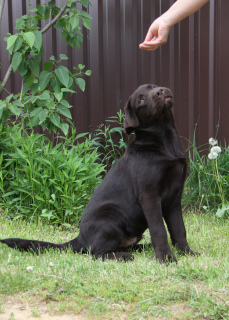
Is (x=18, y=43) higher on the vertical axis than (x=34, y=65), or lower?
higher

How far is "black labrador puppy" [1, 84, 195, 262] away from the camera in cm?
308

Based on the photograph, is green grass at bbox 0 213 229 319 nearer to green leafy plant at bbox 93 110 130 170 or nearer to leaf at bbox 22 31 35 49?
leaf at bbox 22 31 35 49

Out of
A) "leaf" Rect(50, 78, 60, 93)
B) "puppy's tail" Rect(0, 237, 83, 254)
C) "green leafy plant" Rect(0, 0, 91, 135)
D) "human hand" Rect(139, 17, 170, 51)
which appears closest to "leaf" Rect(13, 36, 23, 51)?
"green leafy plant" Rect(0, 0, 91, 135)

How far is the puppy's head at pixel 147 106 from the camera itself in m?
3.08

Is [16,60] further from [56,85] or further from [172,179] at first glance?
[172,179]

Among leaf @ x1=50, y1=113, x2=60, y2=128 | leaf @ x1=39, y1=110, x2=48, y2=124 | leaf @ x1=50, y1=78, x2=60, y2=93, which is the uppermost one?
leaf @ x1=50, y1=78, x2=60, y2=93

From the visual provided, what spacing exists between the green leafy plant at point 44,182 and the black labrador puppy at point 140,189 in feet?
3.07

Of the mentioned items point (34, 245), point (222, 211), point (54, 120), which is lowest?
point (222, 211)

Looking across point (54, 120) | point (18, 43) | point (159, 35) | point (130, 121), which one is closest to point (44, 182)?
point (54, 120)

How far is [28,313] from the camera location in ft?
7.39

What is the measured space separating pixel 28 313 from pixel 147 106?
1550 mm

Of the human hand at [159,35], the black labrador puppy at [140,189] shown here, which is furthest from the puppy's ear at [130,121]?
the human hand at [159,35]

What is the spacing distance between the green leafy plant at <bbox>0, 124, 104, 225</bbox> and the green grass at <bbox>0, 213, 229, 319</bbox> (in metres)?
0.98

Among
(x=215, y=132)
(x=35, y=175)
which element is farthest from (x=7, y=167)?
(x=215, y=132)
